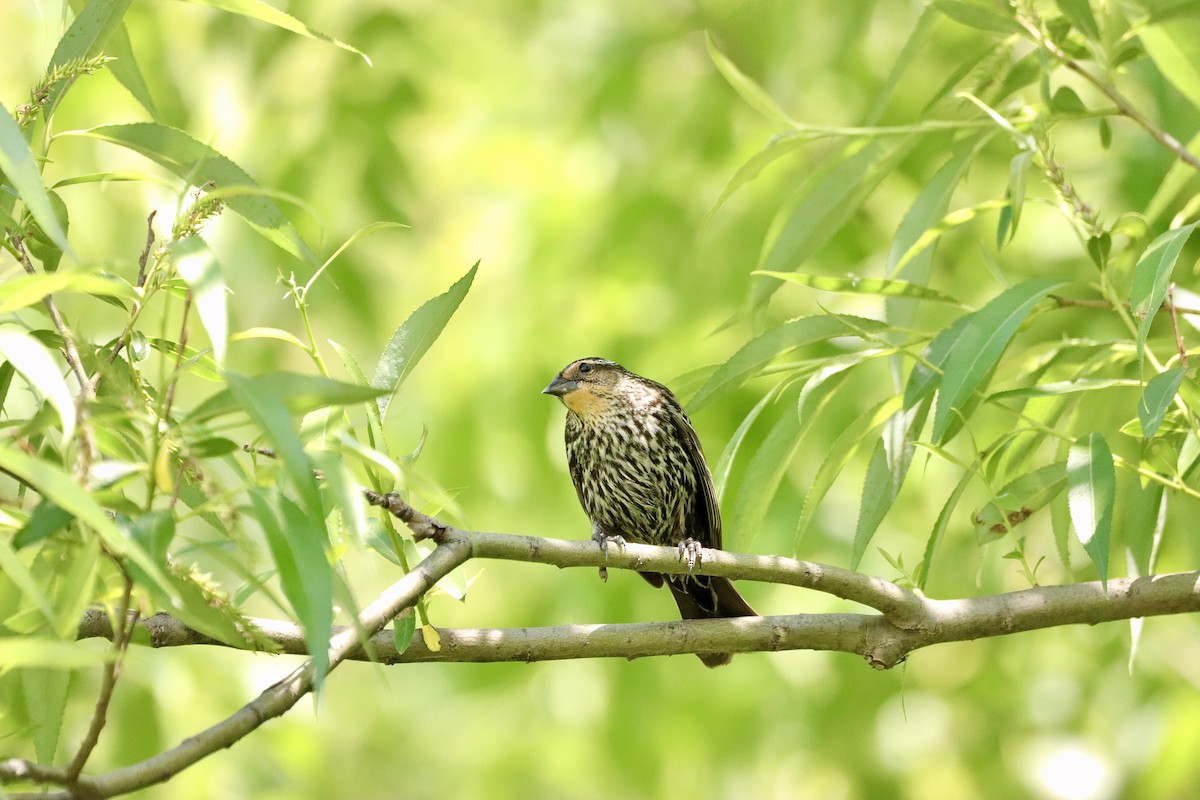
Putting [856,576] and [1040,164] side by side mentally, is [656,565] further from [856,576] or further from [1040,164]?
[1040,164]

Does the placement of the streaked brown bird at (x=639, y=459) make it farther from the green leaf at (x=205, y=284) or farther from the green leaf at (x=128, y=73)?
the green leaf at (x=205, y=284)

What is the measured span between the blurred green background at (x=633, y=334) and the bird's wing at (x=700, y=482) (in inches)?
6.1

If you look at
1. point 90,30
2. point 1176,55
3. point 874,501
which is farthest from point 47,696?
point 1176,55

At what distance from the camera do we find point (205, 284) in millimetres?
2035

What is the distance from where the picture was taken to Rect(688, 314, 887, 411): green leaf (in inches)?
129

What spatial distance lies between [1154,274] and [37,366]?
83.5 inches

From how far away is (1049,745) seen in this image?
667cm

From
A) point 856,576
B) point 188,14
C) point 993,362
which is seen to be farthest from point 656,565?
point 188,14

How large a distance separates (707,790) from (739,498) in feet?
13.7

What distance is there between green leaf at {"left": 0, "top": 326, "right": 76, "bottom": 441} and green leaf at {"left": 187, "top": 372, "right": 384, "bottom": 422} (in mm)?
197

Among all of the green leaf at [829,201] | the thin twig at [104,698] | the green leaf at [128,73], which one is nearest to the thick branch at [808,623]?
the thin twig at [104,698]

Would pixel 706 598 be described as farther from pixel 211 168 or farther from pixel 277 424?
pixel 277 424

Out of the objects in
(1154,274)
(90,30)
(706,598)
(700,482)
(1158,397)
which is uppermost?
(90,30)

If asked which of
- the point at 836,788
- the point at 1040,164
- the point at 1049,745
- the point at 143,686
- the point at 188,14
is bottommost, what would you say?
the point at 836,788
